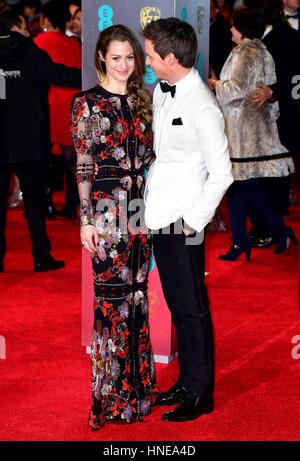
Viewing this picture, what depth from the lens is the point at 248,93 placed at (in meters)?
5.35

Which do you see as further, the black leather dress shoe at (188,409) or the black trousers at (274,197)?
the black trousers at (274,197)

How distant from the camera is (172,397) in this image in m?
3.17

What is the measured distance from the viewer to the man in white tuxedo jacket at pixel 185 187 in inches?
109

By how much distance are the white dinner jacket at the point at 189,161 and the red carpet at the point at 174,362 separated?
0.83 m

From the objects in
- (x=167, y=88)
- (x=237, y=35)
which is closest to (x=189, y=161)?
(x=167, y=88)

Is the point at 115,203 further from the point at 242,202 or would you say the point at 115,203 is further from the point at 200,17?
the point at 242,202

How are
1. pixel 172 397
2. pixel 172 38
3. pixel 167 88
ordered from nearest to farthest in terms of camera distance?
1. pixel 172 38
2. pixel 167 88
3. pixel 172 397

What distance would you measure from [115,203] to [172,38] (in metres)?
0.66

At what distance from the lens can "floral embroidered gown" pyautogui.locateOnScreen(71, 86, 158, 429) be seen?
9.57 ft

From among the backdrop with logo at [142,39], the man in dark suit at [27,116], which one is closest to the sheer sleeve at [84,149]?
the backdrop with logo at [142,39]

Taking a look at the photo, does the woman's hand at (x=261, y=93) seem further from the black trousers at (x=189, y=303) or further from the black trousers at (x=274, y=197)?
the black trousers at (x=189, y=303)

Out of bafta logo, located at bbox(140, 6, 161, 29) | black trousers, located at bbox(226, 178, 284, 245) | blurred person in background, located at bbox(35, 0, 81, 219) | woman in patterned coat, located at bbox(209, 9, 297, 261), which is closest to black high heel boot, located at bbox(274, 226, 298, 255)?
woman in patterned coat, located at bbox(209, 9, 297, 261)

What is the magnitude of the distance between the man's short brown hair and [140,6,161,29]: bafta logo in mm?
591

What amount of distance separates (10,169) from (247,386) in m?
2.59
